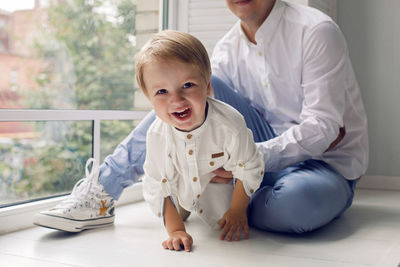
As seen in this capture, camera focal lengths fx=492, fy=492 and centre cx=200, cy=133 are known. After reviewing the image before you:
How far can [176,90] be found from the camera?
1.37 metres

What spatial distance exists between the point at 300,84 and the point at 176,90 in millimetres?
614

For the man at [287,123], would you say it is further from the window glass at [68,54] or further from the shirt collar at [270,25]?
the window glass at [68,54]

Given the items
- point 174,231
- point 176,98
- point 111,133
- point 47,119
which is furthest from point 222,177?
point 111,133

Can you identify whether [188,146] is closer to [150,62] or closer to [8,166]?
[150,62]

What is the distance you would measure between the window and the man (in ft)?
0.99

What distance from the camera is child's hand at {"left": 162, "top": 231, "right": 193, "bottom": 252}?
140 cm

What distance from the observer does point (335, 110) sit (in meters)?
1.66

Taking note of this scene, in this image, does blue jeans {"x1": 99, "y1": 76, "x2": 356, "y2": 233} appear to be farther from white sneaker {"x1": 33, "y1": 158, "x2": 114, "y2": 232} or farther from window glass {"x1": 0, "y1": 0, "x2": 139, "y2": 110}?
window glass {"x1": 0, "y1": 0, "x2": 139, "y2": 110}

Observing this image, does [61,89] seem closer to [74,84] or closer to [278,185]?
[74,84]

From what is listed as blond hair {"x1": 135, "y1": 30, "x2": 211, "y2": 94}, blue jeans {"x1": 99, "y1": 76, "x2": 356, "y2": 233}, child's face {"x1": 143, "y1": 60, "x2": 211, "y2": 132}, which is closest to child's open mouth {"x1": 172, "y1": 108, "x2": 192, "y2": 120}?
child's face {"x1": 143, "y1": 60, "x2": 211, "y2": 132}

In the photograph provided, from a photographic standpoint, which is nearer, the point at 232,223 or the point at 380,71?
the point at 232,223

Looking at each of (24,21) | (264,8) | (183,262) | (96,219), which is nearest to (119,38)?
(24,21)

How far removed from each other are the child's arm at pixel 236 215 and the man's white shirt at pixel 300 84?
0.18 m

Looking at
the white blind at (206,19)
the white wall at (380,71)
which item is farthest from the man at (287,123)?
the white wall at (380,71)
